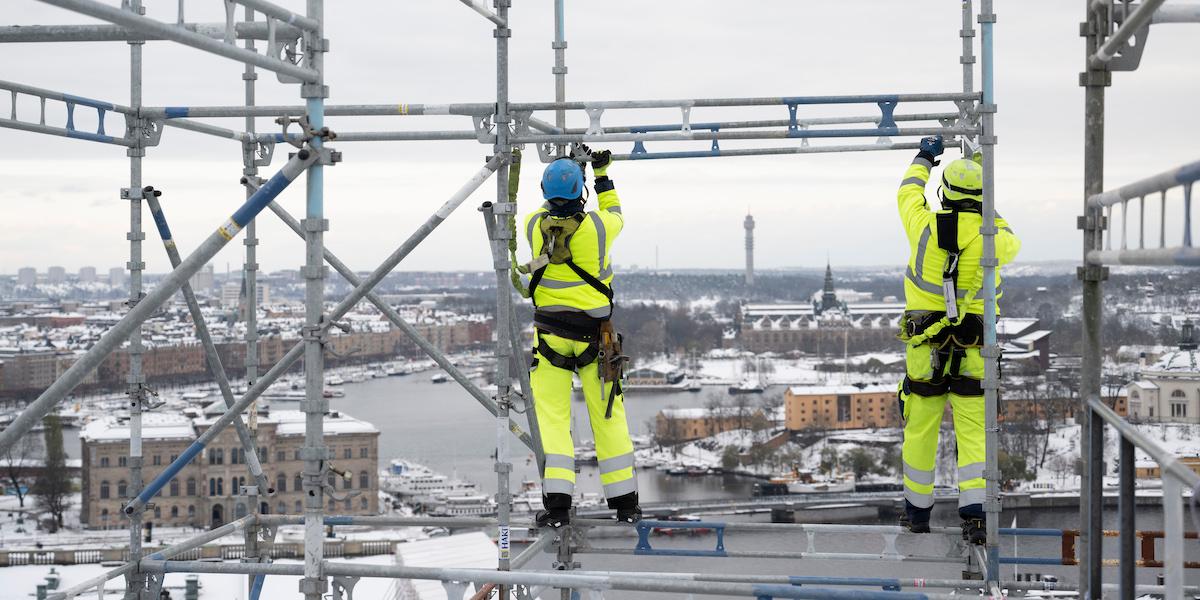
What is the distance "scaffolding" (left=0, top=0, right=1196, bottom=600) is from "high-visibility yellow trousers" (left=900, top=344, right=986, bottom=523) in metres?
0.19

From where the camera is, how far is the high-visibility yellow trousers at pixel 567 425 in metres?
4.65

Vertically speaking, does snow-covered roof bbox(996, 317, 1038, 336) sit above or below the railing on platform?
below

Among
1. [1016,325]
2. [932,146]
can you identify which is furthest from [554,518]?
[1016,325]

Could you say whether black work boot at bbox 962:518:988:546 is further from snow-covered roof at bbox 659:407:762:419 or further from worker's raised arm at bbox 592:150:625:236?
snow-covered roof at bbox 659:407:762:419

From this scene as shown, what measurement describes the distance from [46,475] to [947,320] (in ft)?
130

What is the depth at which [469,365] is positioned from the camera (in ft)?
197

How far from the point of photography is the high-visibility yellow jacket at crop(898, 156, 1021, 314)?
4.66 meters

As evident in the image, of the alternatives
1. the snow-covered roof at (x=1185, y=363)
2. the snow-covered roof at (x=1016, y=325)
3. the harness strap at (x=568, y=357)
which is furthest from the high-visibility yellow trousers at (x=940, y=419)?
the snow-covered roof at (x=1016, y=325)

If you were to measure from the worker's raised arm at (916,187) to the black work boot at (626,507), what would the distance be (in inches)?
58.5

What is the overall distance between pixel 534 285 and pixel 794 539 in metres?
23.4

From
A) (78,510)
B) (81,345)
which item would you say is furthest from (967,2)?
(81,345)

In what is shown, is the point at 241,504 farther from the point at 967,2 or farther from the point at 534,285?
the point at 967,2

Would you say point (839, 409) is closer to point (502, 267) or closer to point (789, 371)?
point (789, 371)

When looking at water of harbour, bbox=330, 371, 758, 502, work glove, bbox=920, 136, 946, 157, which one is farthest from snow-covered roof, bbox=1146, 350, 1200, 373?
water of harbour, bbox=330, 371, 758, 502
